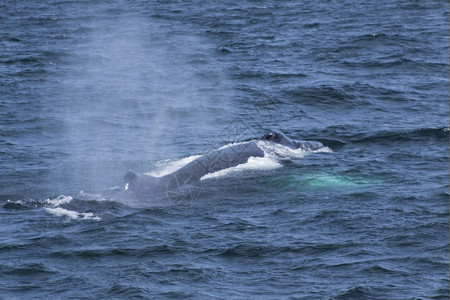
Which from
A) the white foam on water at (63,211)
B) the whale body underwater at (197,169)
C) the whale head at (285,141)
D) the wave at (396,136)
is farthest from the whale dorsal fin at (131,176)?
the wave at (396,136)

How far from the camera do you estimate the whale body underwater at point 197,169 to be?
26562 millimetres

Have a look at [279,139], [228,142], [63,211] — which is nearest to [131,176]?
[63,211]

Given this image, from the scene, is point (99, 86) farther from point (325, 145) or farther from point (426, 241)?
point (426, 241)

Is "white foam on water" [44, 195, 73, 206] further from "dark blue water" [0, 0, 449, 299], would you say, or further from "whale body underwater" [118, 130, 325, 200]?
"whale body underwater" [118, 130, 325, 200]

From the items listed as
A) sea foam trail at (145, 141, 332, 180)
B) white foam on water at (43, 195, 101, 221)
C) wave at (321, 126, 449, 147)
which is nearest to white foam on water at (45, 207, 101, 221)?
white foam on water at (43, 195, 101, 221)

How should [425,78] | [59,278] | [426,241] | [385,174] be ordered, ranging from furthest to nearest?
[425,78], [385,174], [426,241], [59,278]

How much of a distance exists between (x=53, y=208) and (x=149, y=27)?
35.5 metres

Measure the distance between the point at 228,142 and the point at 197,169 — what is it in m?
5.97

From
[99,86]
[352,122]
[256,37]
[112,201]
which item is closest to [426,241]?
[112,201]

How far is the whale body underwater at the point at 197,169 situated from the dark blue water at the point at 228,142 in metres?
0.64

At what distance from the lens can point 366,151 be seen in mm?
31812

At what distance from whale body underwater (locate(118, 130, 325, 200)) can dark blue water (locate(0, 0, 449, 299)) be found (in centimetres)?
64

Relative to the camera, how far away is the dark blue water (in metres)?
20.6

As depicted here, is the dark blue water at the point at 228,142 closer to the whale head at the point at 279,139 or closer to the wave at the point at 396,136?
the wave at the point at 396,136
